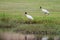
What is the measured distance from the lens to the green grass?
17.5 m

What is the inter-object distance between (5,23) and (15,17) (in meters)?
1.52

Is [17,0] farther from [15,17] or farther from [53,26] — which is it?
[53,26]

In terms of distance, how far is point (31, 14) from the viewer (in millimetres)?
20766

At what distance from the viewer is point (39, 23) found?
60.2ft

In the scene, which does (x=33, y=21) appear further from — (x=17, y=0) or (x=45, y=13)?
(x=17, y=0)

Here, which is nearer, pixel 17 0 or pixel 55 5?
pixel 55 5

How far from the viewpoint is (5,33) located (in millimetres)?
17047

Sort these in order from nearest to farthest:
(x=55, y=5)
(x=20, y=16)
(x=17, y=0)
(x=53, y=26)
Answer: (x=53, y=26) → (x=20, y=16) → (x=55, y=5) → (x=17, y=0)

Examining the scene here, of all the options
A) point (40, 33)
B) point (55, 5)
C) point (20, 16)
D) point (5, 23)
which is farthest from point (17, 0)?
point (40, 33)

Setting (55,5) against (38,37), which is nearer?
(38,37)

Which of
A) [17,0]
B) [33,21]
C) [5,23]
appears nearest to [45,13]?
[33,21]

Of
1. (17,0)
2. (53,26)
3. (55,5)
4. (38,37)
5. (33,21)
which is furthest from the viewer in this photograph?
(17,0)

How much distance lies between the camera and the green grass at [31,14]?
17.5 metres

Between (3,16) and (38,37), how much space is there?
4.51m
